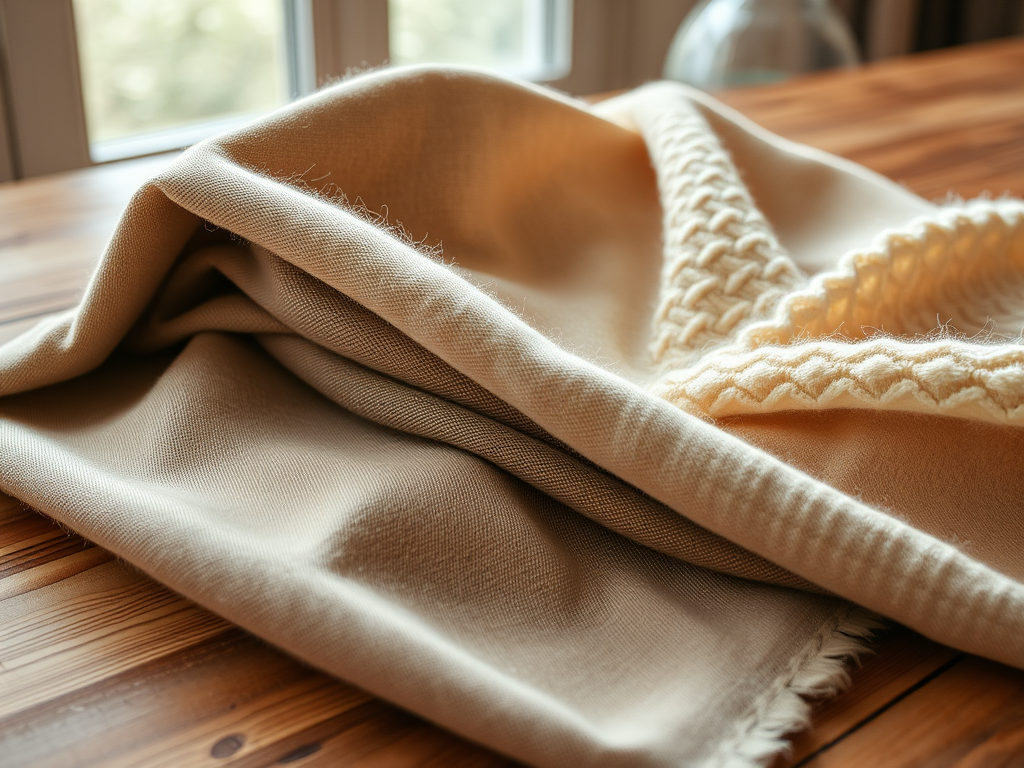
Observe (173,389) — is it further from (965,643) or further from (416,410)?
(965,643)

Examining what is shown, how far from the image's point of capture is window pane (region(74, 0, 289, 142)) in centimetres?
175

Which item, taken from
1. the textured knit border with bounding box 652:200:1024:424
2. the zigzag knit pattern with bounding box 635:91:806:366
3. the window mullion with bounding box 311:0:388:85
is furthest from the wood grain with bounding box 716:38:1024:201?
the window mullion with bounding box 311:0:388:85

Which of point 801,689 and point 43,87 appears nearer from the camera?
point 801,689

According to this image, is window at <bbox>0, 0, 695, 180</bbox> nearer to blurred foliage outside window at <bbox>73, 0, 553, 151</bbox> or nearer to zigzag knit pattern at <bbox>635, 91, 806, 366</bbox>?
blurred foliage outside window at <bbox>73, 0, 553, 151</bbox>

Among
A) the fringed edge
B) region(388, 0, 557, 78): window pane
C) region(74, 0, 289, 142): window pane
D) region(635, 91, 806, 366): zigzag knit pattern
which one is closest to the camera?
the fringed edge

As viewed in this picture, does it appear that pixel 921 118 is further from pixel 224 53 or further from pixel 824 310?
pixel 224 53

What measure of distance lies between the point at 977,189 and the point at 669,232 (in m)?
0.56

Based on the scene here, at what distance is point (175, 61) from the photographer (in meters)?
1.92

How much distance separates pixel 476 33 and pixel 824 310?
6.35 ft

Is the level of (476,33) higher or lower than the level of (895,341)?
lower

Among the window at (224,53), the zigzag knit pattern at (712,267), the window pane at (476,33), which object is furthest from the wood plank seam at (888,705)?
the window pane at (476,33)

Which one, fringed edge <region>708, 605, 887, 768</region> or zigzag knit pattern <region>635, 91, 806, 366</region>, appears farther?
zigzag knit pattern <region>635, 91, 806, 366</region>

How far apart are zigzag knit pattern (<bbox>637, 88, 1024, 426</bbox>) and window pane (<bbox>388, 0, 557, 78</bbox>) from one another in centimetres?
156

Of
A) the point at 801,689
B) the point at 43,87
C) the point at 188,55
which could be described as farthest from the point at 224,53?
the point at 801,689
